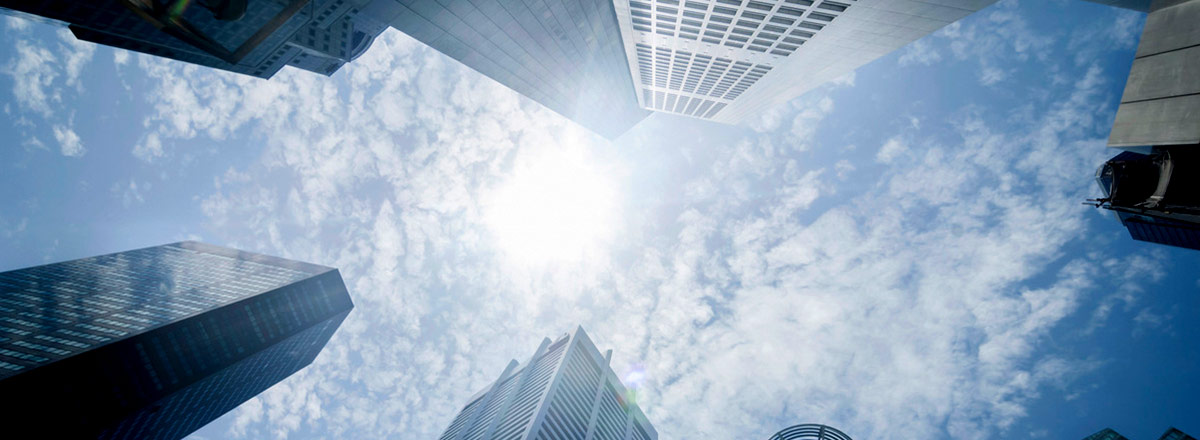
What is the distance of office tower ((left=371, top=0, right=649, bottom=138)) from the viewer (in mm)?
39125

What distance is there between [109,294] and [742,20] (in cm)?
15789

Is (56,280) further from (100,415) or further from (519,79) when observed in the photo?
(519,79)

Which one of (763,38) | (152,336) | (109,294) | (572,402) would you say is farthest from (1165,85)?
(109,294)

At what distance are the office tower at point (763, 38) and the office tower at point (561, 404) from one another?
201ft

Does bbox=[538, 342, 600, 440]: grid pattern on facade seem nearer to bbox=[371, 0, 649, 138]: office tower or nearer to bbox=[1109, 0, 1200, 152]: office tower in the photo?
bbox=[371, 0, 649, 138]: office tower

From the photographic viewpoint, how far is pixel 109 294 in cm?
10369

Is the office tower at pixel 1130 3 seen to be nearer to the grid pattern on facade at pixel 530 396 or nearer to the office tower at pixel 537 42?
the office tower at pixel 537 42

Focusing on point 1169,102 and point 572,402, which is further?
point 572,402

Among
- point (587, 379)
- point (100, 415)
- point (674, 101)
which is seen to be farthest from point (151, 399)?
point (674, 101)

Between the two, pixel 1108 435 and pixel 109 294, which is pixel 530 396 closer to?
pixel 1108 435

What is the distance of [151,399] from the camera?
3243 inches

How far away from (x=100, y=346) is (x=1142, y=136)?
12821cm

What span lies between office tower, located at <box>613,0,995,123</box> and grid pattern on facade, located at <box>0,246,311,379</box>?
371 feet

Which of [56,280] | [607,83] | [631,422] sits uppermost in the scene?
[56,280]
